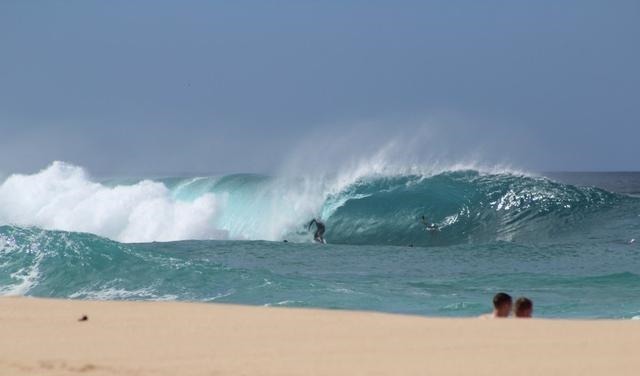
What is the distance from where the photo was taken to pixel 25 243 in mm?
15961

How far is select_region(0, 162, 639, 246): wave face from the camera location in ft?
83.5

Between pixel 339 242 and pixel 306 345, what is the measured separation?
1955 centimetres

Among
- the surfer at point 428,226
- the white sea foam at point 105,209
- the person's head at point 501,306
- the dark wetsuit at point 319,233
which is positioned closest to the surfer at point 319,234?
the dark wetsuit at point 319,233

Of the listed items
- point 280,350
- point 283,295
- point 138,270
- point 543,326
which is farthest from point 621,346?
point 138,270

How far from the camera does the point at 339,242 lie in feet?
86.6

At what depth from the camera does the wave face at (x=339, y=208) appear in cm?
2544

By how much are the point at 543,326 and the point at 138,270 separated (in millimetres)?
8620

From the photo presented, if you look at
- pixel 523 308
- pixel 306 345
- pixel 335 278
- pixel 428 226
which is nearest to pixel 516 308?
pixel 523 308

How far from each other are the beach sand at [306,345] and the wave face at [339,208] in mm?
16327

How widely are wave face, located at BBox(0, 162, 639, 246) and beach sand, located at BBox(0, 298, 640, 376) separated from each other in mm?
16327

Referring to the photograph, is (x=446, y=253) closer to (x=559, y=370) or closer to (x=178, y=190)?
(x=559, y=370)

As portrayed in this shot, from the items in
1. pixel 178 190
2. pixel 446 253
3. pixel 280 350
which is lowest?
pixel 280 350

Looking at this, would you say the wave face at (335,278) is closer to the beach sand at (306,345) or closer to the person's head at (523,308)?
the person's head at (523,308)

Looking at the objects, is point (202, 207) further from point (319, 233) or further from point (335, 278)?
point (335, 278)
